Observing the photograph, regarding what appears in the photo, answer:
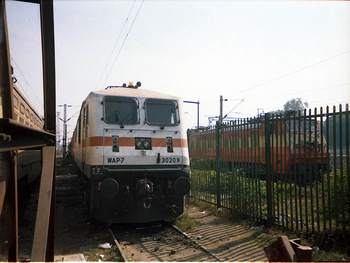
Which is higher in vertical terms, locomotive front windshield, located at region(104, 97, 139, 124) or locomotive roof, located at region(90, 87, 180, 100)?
locomotive roof, located at region(90, 87, 180, 100)

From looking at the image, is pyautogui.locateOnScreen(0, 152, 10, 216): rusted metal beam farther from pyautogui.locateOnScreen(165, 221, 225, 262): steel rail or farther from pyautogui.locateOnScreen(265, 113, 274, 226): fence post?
pyautogui.locateOnScreen(265, 113, 274, 226): fence post

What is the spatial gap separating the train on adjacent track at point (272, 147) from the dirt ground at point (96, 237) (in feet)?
4.68

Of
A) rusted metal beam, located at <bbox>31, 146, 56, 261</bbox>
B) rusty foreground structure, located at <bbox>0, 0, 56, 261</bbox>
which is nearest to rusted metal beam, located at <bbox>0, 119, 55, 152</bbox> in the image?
rusty foreground structure, located at <bbox>0, 0, 56, 261</bbox>

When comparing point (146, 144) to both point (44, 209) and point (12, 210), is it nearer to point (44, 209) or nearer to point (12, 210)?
point (44, 209)

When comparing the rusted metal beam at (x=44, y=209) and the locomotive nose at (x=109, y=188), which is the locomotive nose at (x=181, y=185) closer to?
the locomotive nose at (x=109, y=188)

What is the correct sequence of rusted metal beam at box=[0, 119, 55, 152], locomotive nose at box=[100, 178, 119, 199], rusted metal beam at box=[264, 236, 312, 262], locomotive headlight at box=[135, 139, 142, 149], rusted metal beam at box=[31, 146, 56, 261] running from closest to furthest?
rusted metal beam at box=[0, 119, 55, 152] < rusted metal beam at box=[264, 236, 312, 262] < rusted metal beam at box=[31, 146, 56, 261] < locomotive nose at box=[100, 178, 119, 199] < locomotive headlight at box=[135, 139, 142, 149]

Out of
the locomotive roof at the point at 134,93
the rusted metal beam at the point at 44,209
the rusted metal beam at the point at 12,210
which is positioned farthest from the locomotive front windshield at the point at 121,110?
the rusted metal beam at the point at 12,210

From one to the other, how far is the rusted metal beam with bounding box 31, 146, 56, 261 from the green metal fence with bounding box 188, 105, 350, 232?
13.0ft

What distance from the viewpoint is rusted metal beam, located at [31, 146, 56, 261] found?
2.94m

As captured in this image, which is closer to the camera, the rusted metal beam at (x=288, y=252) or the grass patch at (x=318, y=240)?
the rusted metal beam at (x=288, y=252)

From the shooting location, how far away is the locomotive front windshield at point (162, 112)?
709 centimetres

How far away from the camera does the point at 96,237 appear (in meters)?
6.07

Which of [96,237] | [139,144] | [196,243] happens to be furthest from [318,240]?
[96,237]

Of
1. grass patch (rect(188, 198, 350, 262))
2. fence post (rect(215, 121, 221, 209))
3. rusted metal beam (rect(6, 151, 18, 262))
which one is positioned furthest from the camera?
fence post (rect(215, 121, 221, 209))
